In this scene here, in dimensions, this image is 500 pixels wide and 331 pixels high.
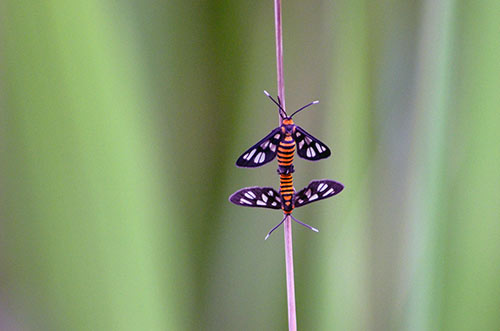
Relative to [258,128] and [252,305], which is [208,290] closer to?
[252,305]

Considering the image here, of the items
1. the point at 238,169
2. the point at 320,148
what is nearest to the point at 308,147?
the point at 320,148

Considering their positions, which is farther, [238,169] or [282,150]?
[238,169]

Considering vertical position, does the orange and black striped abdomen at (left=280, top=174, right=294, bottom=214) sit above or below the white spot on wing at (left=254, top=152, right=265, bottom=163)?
below

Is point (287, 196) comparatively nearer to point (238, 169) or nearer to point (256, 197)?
point (256, 197)

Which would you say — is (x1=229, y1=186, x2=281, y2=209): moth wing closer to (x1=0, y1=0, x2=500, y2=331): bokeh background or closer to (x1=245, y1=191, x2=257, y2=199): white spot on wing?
(x1=245, y1=191, x2=257, y2=199): white spot on wing

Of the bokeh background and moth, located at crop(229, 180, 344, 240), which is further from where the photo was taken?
the bokeh background

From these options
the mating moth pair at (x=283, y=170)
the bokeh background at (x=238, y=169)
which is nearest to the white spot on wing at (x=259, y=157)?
the mating moth pair at (x=283, y=170)

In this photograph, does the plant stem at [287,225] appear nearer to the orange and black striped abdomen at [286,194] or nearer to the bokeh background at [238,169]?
the orange and black striped abdomen at [286,194]

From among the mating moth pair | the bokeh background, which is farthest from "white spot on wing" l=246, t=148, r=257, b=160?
the bokeh background
